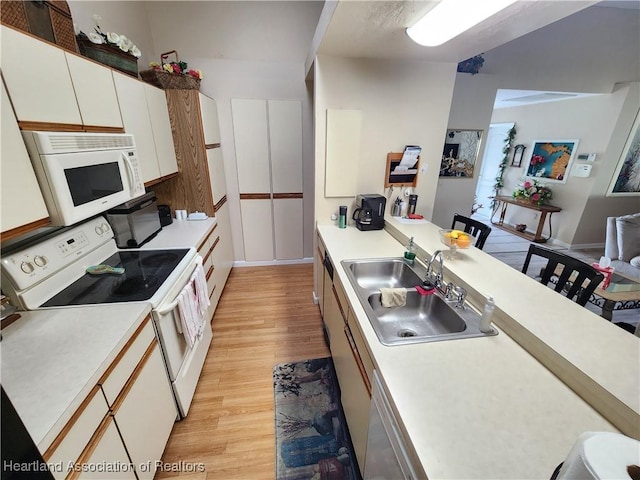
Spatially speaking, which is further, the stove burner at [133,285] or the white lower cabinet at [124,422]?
the stove burner at [133,285]

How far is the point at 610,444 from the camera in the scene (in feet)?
1.45

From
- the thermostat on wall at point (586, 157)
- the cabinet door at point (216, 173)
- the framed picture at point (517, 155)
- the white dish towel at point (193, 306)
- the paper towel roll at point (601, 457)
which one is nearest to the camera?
the paper towel roll at point (601, 457)

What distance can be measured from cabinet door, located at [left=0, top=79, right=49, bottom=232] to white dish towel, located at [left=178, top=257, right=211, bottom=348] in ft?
2.41

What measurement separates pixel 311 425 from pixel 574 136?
591 cm

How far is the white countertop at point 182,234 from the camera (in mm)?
2014

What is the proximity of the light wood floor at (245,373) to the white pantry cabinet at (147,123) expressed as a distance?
4.86ft

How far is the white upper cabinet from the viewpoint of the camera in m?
2.49

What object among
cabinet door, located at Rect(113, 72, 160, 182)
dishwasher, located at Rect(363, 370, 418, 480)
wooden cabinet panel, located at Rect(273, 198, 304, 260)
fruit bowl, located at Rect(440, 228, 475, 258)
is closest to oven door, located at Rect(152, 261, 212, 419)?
cabinet door, located at Rect(113, 72, 160, 182)

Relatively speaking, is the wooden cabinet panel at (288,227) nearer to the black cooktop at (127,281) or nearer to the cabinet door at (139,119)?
the cabinet door at (139,119)

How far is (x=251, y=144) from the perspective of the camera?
3.14 m

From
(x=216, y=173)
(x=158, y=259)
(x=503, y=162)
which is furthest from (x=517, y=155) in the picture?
(x=158, y=259)

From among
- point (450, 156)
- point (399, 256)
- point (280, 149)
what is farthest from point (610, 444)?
point (450, 156)

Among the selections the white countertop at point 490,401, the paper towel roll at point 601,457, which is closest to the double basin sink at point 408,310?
the white countertop at point 490,401

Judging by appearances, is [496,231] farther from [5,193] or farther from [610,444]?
[5,193]
